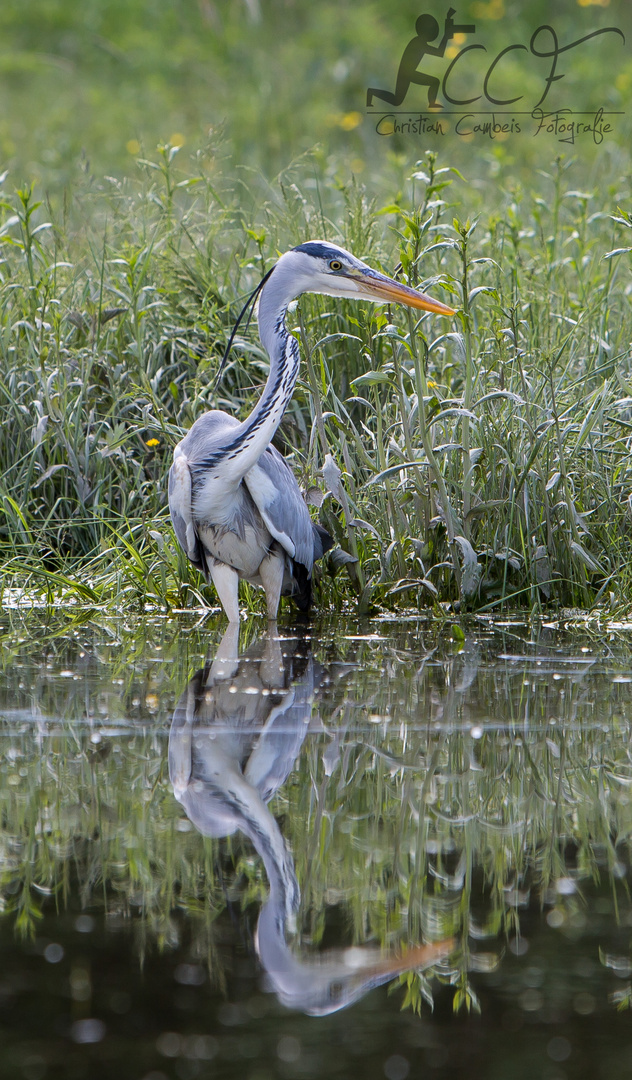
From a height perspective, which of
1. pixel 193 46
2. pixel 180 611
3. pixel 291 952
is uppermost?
pixel 193 46

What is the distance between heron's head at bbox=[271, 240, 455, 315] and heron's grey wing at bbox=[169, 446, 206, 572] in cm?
84

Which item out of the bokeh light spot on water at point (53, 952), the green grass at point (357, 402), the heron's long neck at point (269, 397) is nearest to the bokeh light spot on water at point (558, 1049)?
the bokeh light spot on water at point (53, 952)

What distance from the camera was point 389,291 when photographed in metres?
4.54

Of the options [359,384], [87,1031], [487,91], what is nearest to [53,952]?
[87,1031]

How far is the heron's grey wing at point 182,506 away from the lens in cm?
454

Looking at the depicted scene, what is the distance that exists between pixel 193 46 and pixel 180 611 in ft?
34.2

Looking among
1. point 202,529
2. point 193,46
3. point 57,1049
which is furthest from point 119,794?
point 193,46

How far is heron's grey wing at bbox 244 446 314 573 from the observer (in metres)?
4.61

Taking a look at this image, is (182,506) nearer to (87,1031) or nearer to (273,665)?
(273,665)

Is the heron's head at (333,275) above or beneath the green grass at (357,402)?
above

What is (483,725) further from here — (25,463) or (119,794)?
(25,463)

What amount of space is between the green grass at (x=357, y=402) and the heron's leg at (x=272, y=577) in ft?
1.16

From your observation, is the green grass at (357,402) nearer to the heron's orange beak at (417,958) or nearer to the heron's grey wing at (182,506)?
the heron's grey wing at (182,506)

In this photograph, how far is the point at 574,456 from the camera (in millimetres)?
4965
